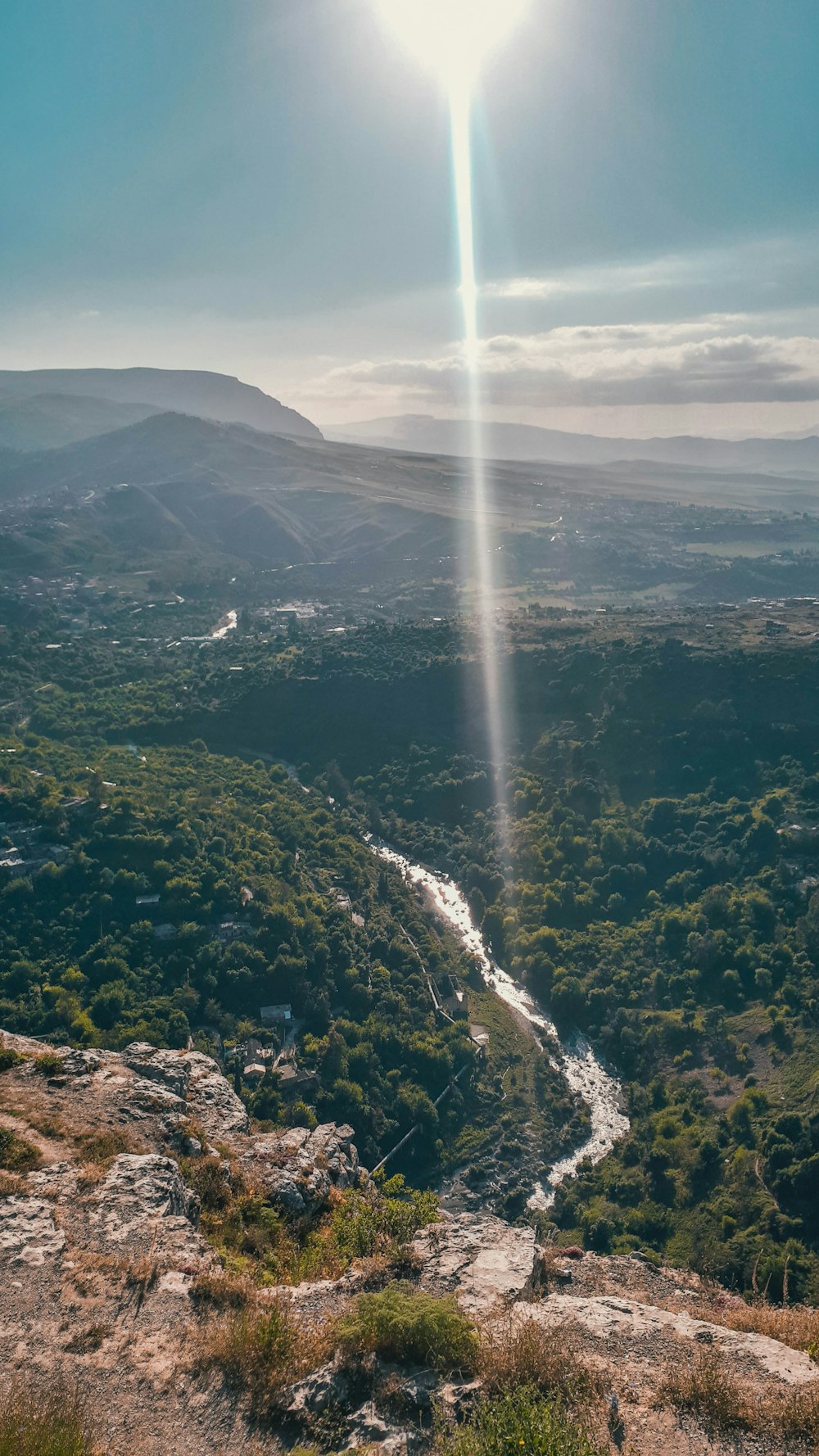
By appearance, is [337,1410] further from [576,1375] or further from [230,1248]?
[230,1248]

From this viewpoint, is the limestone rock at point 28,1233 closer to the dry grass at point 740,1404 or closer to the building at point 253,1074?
the dry grass at point 740,1404

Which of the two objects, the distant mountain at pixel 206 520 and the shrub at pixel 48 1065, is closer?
the shrub at pixel 48 1065

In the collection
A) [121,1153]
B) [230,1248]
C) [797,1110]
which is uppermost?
[121,1153]

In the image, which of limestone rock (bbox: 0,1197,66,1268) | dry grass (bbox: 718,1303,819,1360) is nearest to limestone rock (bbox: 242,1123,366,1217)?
limestone rock (bbox: 0,1197,66,1268)

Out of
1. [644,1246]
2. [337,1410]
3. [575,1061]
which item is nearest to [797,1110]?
[644,1246]

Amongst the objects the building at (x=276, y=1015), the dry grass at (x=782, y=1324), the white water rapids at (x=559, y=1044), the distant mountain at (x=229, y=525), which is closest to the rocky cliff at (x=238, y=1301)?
the dry grass at (x=782, y=1324)

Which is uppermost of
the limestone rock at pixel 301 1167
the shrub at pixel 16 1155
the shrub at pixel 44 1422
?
the shrub at pixel 44 1422
